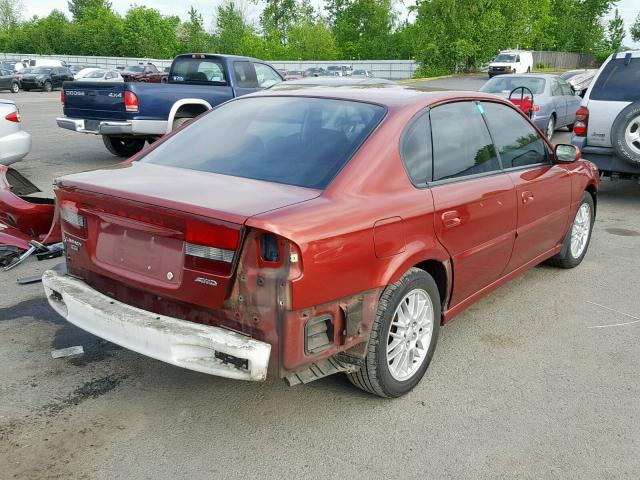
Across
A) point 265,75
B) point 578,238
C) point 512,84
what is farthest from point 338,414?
point 512,84

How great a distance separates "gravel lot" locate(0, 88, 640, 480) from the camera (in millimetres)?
2846

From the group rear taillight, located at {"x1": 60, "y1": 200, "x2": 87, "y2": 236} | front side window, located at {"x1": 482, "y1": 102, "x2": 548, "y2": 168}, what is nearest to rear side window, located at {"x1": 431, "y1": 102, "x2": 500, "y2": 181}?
front side window, located at {"x1": 482, "y1": 102, "x2": 548, "y2": 168}

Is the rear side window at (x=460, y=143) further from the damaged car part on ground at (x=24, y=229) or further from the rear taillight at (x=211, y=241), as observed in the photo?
the damaged car part on ground at (x=24, y=229)

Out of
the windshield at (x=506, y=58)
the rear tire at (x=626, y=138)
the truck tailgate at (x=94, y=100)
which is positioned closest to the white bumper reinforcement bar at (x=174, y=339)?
the rear tire at (x=626, y=138)

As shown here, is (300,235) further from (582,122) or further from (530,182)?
(582,122)

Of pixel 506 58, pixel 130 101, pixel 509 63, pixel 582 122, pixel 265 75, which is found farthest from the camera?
pixel 506 58

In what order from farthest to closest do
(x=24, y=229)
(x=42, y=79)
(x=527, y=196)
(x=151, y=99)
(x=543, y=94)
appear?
(x=42, y=79) → (x=543, y=94) → (x=151, y=99) → (x=24, y=229) → (x=527, y=196)

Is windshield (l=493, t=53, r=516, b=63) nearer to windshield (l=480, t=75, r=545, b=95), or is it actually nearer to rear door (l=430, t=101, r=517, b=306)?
windshield (l=480, t=75, r=545, b=95)

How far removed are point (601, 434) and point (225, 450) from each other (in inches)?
74.2

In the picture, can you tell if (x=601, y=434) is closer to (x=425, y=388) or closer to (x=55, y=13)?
(x=425, y=388)

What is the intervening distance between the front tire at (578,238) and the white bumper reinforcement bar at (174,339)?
3.70m

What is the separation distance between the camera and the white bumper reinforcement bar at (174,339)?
8.79 feet

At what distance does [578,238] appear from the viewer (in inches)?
227

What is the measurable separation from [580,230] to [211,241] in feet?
13.8
